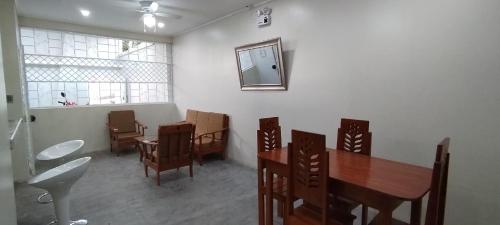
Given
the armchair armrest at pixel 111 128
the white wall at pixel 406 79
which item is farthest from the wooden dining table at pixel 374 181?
the armchair armrest at pixel 111 128

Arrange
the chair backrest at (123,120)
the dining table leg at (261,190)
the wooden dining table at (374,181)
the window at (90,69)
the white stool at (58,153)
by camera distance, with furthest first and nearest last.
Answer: the chair backrest at (123,120), the window at (90,69), the white stool at (58,153), the dining table leg at (261,190), the wooden dining table at (374,181)

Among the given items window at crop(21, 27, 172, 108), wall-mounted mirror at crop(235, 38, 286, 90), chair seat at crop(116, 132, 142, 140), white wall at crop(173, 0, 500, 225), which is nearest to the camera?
white wall at crop(173, 0, 500, 225)

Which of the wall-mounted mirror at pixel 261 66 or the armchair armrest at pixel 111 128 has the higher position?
the wall-mounted mirror at pixel 261 66

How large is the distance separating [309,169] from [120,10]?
3.91 metres

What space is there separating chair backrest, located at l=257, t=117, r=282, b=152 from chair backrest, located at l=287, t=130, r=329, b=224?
0.73 metres

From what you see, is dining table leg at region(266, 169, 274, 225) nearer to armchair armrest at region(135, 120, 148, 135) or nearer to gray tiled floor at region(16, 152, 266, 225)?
gray tiled floor at region(16, 152, 266, 225)

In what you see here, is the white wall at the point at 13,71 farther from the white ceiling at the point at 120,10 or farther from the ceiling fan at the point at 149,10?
the ceiling fan at the point at 149,10

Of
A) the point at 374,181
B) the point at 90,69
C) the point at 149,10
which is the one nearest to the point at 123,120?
the point at 90,69

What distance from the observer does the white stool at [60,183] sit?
2130mm

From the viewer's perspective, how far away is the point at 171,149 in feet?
12.0

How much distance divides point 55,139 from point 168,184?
9.64 ft

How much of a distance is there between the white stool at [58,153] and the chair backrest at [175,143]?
931 millimetres

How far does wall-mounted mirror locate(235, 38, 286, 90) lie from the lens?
3.61 m

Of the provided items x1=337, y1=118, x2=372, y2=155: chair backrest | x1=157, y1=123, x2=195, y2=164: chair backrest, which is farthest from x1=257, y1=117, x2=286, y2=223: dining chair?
x1=157, y1=123, x2=195, y2=164: chair backrest
